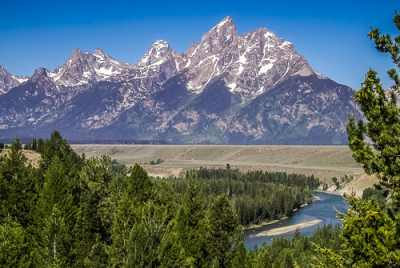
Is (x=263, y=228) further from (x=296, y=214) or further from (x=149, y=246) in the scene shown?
(x=149, y=246)

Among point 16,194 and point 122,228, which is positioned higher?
point 16,194

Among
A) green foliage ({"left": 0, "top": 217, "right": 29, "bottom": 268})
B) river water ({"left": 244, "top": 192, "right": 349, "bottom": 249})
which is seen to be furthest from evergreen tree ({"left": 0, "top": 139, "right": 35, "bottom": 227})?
river water ({"left": 244, "top": 192, "right": 349, "bottom": 249})

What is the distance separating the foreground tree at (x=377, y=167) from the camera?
485 inches

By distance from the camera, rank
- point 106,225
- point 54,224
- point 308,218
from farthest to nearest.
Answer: point 308,218
point 106,225
point 54,224

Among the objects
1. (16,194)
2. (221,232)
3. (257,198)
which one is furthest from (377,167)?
(257,198)

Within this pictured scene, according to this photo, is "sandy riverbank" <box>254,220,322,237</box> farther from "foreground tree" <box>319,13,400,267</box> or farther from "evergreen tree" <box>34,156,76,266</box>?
"foreground tree" <box>319,13,400,267</box>

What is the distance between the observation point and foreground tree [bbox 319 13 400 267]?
12312mm

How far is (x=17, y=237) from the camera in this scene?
2908 centimetres

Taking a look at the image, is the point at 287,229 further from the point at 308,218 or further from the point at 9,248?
the point at 9,248

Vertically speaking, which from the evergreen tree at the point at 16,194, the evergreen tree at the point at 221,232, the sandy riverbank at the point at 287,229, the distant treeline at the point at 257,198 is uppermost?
the evergreen tree at the point at 16,194

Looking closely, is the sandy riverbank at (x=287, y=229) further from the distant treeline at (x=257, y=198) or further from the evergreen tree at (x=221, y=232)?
the evergreen tree at (x=221, y=232)

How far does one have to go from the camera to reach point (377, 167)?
13.3 m

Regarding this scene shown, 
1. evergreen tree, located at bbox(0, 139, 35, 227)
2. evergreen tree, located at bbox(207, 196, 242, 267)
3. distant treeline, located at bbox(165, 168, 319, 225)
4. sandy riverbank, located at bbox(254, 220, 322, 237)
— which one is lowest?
sandy riverbank, located at bbox(254, 220, 322, 237)

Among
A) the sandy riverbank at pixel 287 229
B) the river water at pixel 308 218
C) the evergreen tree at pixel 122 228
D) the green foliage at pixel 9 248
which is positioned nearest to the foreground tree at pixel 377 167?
the evergreen tree at pixel 122 228
